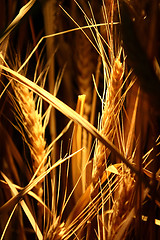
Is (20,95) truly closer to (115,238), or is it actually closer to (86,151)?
(86,151)

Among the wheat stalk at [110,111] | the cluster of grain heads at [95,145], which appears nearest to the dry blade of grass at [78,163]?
the cluster of grain heads at [95,145]

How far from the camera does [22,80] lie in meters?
0.49

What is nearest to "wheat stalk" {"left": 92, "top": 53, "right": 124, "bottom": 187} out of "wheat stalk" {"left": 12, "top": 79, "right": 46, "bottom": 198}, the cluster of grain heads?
the cluster of grain heads

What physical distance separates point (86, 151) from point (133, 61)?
1.24ft

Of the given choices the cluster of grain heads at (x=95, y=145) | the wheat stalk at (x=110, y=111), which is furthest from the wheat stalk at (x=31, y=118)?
the wheat stalk at (x=110, y=111)

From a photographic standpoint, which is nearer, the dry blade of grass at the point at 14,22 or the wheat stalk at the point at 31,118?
the dry blade of grass at the point at 14,22

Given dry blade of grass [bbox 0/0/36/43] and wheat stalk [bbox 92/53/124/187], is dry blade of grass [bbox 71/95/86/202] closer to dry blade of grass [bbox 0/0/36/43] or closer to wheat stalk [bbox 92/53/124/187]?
wheat stalk [bbox 92/53/124/187]

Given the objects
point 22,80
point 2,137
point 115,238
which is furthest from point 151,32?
point 2,137

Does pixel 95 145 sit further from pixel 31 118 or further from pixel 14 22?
pixel 14 22

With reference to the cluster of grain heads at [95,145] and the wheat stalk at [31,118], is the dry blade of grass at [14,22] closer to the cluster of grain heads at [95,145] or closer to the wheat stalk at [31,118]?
the cluster of grain heads at [95,145]

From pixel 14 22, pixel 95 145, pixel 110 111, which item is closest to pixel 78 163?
pixel 95 145

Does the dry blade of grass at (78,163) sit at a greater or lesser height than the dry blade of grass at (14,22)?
lesser

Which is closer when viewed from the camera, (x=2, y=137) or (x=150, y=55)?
(x=150, y=55)

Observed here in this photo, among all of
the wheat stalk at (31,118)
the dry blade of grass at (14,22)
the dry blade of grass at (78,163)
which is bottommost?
the dry blade of grass at (78,163)
